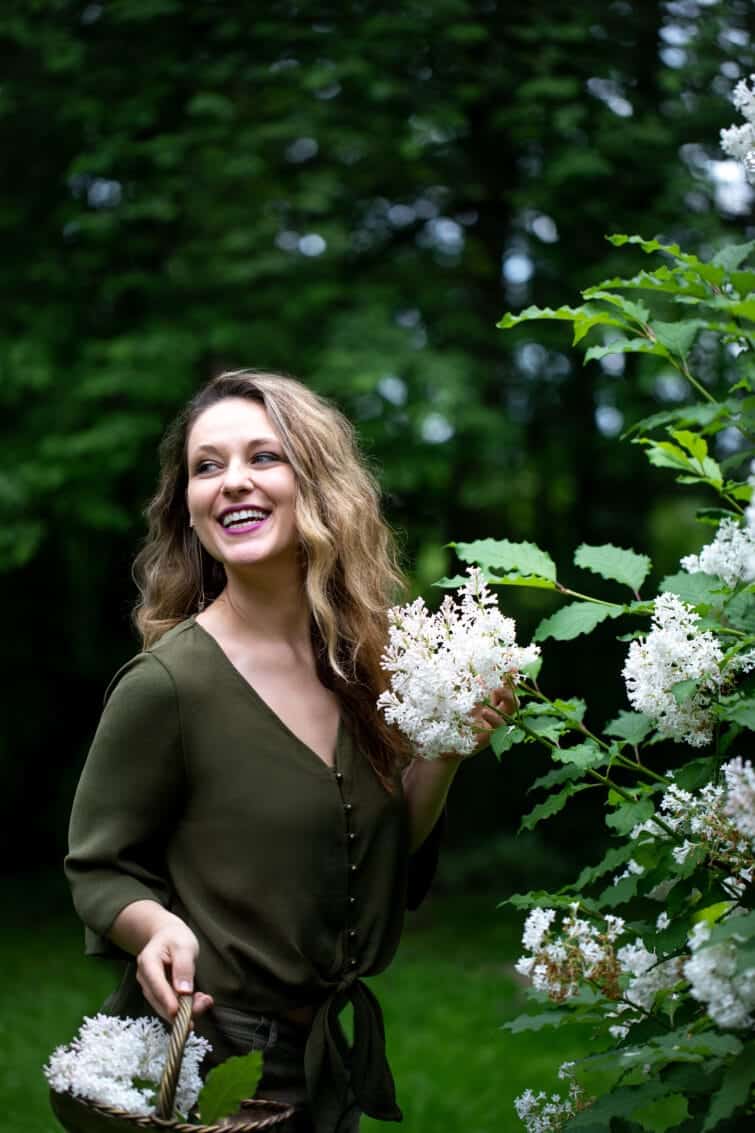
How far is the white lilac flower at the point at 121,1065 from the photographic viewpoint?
191 cm

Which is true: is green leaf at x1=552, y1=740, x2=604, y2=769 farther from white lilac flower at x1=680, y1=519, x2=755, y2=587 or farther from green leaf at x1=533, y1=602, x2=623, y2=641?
white lilac flower at x1=680, y1=519, x2=755, y2=587

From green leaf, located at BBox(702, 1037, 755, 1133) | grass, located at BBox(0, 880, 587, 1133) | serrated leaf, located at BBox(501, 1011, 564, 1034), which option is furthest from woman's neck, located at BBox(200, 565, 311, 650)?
grass, located at BBox(0, 880, 587, 1133)

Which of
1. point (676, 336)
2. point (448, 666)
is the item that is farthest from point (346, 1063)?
point (676, 336)

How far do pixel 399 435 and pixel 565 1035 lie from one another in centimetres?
342

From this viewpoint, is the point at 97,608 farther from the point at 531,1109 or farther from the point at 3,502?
the point at 531,1109

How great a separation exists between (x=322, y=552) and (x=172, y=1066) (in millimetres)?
997

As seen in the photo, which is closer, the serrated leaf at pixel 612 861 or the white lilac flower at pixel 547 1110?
the serrated leaf at pixel 612 861

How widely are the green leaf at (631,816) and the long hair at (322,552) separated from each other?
573 mm

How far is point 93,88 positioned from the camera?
310 inches

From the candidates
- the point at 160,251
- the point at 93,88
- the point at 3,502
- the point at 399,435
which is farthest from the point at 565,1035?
the point at 93,88

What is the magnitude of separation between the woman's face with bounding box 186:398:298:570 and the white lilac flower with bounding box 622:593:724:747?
78 cm

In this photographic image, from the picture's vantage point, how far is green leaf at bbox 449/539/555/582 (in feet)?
7.14

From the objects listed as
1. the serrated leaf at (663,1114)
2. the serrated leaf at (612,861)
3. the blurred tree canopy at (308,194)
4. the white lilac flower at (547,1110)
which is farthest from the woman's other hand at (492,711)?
the blurred tree canopy at (308,194)

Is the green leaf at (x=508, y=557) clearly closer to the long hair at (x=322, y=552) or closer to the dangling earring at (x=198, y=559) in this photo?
the long hair at (x=322, y=552)
